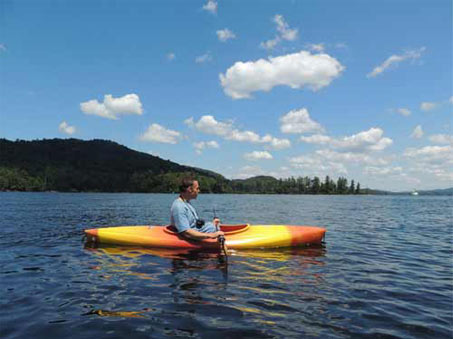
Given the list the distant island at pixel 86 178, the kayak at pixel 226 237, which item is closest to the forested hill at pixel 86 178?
the distant island at pixel 86 178

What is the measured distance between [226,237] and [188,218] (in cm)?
187

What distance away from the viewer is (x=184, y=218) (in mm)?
10711

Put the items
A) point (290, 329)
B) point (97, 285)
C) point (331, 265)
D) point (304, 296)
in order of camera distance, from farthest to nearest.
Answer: point (331, 265) < point (97, 285) < point (304, 296) < point (290, 329)

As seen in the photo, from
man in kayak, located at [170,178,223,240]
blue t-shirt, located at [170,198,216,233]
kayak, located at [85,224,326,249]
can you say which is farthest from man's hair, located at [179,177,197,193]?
kayak, located at [85,224,326,249]

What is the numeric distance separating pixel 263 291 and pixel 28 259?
25.6 ft

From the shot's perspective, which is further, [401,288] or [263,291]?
[401,288]

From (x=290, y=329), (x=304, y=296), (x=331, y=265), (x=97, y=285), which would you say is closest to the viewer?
(x=290, y=329)

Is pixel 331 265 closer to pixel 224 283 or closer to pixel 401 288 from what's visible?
pixel 401 288

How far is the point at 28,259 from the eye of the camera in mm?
10117

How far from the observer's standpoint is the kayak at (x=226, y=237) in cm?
1135

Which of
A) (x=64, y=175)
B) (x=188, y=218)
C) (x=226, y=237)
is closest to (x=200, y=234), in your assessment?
(x=188, y=218)

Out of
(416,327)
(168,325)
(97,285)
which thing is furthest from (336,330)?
(97,285)

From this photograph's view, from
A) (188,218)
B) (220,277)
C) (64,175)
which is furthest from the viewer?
(64,175)

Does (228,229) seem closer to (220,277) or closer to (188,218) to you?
(188,218)
